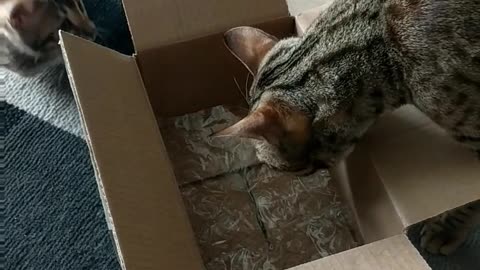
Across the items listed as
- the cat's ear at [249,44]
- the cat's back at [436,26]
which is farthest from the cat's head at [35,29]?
the cat's back at [436,26]

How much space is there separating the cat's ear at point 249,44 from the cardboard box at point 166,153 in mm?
84

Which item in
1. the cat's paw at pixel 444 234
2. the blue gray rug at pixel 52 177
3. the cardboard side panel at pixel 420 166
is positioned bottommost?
the cat's paw at pixel 444 234

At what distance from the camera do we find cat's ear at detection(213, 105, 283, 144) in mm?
1022

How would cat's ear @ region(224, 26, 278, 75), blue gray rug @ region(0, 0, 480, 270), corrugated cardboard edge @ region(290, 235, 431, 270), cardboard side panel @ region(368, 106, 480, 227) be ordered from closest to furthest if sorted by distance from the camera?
corrugated cardboard edge @ region(290, 235, 431, 270) → cardboard side panel @ region(368, 106, 480, 227) → cat's ear @ region(224, 26, 278, 75) → blue gray rug @ region(0, 0, 480, 270)

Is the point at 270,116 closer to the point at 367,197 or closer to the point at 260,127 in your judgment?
the point at 260,127

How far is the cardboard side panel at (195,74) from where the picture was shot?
4.25ft

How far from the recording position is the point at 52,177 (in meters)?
1.65

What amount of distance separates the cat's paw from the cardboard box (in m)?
0.14

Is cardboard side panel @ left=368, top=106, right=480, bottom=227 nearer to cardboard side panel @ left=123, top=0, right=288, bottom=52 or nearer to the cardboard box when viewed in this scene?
the cardboard box

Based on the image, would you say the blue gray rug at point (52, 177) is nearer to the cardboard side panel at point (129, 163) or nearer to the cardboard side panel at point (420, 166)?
the cardboard side panel at point (129, 163)

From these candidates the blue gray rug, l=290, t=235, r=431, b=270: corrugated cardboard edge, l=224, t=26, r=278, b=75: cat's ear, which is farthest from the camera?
the blue gray rug

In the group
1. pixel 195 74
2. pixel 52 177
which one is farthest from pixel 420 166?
pixel 52 177

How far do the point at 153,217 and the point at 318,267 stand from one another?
9.7 inches

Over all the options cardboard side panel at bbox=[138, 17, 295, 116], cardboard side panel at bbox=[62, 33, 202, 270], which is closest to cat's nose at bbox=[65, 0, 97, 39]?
cardboard side panel at bbox=[138, 17, 295, 116]
